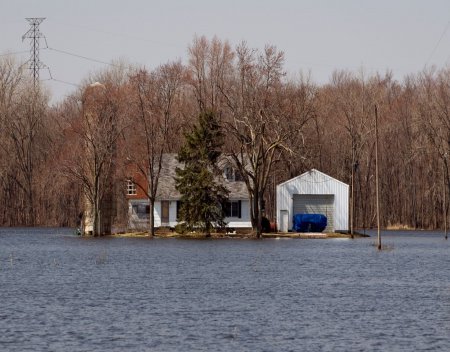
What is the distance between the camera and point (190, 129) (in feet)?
371

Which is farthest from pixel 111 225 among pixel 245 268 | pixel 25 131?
pixel 245 268

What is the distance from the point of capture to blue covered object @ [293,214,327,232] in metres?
107

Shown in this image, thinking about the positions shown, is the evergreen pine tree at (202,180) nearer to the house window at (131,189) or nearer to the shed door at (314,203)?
Result: the shed door at (314,203)

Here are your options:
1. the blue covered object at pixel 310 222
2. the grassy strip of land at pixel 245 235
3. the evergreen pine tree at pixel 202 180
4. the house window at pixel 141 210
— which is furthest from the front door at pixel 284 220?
the house window at pixel 141 210

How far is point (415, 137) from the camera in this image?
133500mm

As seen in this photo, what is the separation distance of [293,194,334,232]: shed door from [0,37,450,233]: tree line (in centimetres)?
386

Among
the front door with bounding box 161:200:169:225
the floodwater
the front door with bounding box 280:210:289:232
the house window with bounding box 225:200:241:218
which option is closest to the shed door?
the front door with bounding box 280:210:289:232

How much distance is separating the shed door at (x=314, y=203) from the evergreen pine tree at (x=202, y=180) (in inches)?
372

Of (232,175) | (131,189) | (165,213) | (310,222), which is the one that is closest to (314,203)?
(310,222)

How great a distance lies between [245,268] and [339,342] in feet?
102

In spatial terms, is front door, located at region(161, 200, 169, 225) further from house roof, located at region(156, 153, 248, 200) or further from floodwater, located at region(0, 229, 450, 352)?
floodwater, located at region(0, 229, 450, 352)

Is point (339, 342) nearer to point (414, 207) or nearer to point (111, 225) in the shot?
point (111, 225)

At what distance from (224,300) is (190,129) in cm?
6934

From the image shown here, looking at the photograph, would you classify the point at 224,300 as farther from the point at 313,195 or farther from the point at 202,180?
the point at 313,195
